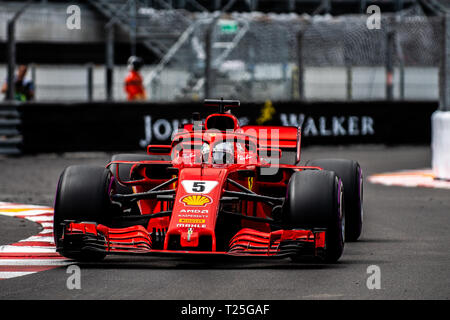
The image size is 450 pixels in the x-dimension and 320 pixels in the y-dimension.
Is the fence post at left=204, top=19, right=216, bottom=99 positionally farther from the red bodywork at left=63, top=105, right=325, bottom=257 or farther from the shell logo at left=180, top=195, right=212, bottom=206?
the shell logo at left=180, top=195, right=212, bottom=206

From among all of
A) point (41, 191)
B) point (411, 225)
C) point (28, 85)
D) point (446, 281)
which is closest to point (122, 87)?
point (28, 85)

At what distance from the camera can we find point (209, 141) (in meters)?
8.95

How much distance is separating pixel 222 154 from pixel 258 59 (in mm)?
15360

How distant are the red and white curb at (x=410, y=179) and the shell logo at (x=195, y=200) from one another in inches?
318

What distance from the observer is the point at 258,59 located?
24031mm

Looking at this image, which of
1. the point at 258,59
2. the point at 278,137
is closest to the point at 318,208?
the point at 278,137

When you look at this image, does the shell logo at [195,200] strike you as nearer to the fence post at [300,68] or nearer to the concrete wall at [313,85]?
the fence post at [300,68]

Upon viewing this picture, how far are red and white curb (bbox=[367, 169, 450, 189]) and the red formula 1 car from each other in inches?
267

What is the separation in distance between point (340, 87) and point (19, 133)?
778 cm

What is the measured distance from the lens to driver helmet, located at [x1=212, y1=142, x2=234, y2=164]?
8828mm

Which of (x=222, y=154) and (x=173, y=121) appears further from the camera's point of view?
(x=173, y=121)

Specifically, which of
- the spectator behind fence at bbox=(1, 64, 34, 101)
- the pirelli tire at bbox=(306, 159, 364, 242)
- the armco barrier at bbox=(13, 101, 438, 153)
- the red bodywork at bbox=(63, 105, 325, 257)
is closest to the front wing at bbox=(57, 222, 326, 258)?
the red bodywork at bbox=(63, 105, 325, 257)

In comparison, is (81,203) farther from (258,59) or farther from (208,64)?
(258,59)
